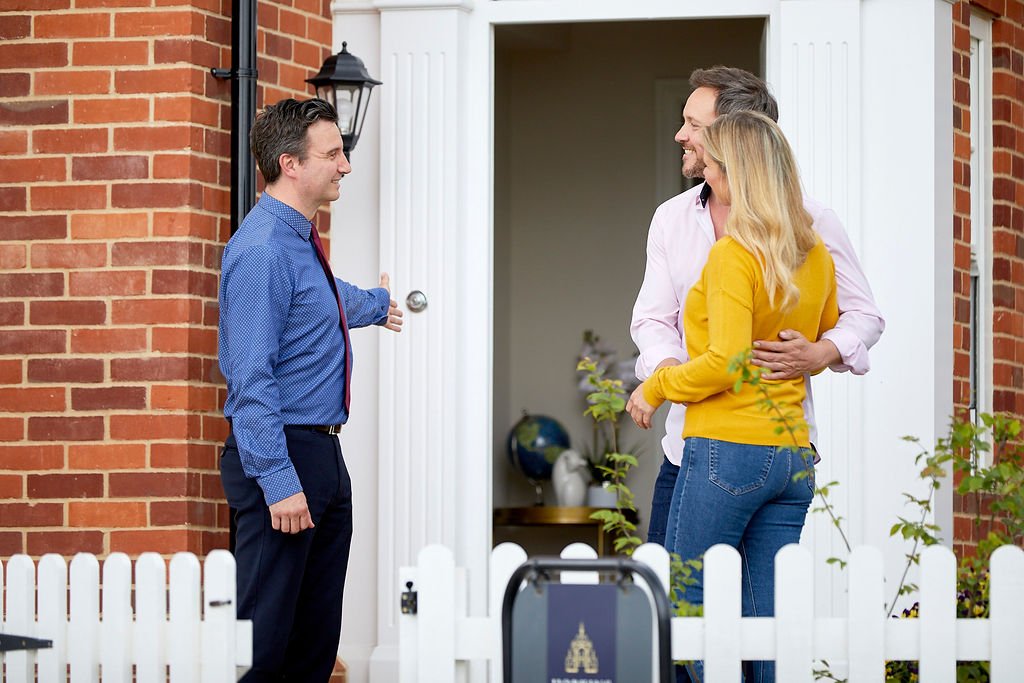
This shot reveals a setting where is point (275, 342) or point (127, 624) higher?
point (275, 342)

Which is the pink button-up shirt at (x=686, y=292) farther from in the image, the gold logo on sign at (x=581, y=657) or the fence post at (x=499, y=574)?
the gold logo on sign at (x=581, y=657)

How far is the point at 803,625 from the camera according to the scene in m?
2.59

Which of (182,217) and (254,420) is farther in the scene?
(182,217)

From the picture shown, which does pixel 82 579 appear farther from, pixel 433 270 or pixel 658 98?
pixel 658 98

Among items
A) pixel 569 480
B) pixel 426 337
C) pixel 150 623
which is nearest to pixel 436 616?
pixel 150 623

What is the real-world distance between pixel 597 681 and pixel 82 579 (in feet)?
4.08

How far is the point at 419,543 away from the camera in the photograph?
178 inches

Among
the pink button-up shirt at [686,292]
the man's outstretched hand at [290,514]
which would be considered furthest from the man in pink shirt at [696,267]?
the man's outstretched hand at [290,514]

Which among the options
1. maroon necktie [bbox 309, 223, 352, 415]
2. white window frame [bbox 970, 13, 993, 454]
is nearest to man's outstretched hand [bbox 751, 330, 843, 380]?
maroon necktie [bbox 309, 223, 352, 415]

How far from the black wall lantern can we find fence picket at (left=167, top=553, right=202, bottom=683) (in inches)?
76.1

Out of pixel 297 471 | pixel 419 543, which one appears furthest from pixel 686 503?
pixel 419 543

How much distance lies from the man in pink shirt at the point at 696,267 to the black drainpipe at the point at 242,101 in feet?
4.69

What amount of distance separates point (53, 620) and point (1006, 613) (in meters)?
2.00

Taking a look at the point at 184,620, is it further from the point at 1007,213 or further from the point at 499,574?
the point at 1007,213
